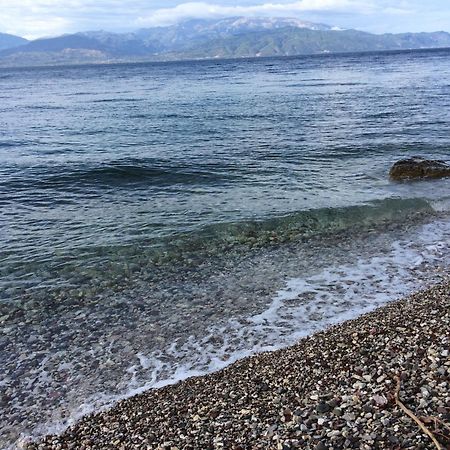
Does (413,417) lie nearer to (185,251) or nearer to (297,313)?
(297,313)

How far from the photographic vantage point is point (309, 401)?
23.6 feet

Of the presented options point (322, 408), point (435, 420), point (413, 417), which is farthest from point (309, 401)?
point (435, 420)

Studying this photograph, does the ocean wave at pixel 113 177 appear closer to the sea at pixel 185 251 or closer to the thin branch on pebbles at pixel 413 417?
the sea at pixel 185 251

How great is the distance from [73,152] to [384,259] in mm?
23947

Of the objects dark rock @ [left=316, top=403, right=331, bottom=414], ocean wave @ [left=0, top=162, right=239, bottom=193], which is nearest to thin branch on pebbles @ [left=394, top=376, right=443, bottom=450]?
dark rock @ [left=316, top=403, right=331, bottom=414]

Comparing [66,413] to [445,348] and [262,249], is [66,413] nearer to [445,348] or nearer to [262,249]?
[445,348]

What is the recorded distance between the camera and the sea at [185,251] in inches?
396

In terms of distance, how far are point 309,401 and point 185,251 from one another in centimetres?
930

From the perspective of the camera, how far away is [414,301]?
11.0 metres

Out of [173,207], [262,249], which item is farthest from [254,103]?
[262,249]

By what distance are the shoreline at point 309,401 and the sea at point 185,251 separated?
0.95 metres

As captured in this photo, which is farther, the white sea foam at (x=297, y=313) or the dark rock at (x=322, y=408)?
the white sea foam at (x=297, y=313)

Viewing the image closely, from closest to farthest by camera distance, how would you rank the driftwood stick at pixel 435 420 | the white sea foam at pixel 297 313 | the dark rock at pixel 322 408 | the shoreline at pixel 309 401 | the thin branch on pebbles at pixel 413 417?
the thin branch on pebbles at pixel 413 417 → the driftwood stick at pixel 435 420 → the shoreline at pixel 309 401 → the dark rock at pixel 322 408 → the white sea foam at pixel 297 313

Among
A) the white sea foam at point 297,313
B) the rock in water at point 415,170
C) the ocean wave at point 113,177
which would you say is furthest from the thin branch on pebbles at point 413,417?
the ocean wave at point 113,177
